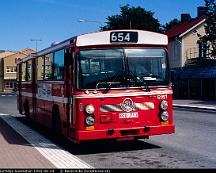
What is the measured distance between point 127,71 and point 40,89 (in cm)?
526

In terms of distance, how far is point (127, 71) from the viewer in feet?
35.8

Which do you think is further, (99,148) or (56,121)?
(56,121)

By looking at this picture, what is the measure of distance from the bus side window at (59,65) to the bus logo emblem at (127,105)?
215cm

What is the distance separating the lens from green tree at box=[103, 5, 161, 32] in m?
69.5

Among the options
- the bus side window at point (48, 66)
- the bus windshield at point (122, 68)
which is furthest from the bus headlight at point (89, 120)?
the bus side window at point (48, 66)

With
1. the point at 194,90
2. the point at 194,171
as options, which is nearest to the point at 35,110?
the point at 194,171

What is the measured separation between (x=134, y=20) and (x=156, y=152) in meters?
60.4

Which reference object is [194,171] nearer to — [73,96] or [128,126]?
[128,126]

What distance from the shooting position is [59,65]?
12.5 metres

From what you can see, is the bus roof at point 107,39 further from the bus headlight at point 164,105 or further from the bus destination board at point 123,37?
the bus headlight at point 164,105

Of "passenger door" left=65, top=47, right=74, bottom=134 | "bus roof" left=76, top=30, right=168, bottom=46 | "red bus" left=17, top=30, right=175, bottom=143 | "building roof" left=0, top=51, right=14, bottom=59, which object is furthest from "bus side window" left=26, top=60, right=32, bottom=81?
"building roof" left=0, top=51, right=14, bottom=59

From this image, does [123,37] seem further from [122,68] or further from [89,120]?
[89,120]

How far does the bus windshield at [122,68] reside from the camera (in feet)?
34.9

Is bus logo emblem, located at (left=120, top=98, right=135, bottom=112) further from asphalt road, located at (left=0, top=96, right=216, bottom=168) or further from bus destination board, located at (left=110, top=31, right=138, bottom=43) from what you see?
bus destination board, located at (left=110, top=31, right=138, bottom=43)
